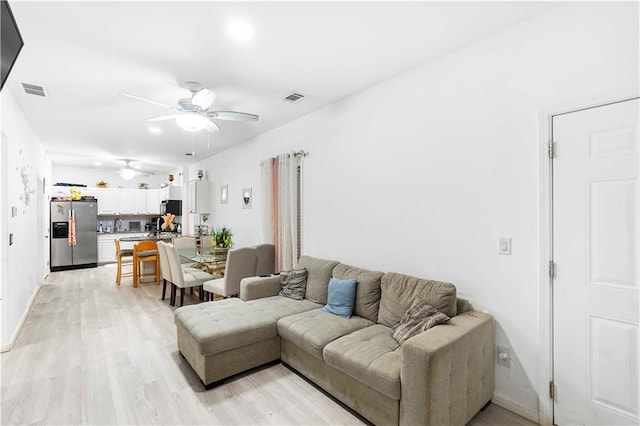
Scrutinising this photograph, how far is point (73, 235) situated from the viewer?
7445 millimetres

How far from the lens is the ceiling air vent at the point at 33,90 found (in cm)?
314

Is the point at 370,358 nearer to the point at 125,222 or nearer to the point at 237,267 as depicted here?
the point at 237,267

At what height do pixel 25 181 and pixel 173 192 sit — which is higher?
pixel 173 192

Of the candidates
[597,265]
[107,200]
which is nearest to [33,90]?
[597,265]

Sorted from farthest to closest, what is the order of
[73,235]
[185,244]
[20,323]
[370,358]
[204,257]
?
[73,235] → [185,244] → [204,257] → [20,323] → [370,358]

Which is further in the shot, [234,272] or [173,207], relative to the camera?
[173,207]

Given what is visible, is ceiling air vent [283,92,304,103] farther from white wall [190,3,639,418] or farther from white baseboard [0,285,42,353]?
white baseboard [0,285,42,353]

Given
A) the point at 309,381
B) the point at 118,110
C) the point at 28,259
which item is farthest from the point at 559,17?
the point at 28,259

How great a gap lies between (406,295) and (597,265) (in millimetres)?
1247

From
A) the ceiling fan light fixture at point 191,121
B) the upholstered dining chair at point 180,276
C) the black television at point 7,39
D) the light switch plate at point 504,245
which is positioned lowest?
the upholstered dining chair at point 180,276

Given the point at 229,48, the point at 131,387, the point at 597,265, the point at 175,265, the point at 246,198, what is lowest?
the point at 131,387

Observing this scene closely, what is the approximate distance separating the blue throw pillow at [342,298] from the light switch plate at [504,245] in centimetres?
127

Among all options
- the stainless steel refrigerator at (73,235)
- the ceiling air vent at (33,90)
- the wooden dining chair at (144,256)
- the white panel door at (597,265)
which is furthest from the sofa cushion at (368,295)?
the stainless steel refrigerator at (73,235)

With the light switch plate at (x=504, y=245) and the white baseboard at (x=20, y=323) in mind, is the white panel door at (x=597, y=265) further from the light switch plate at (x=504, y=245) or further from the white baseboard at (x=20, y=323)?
the white baseboard at (x=20, y=323)
